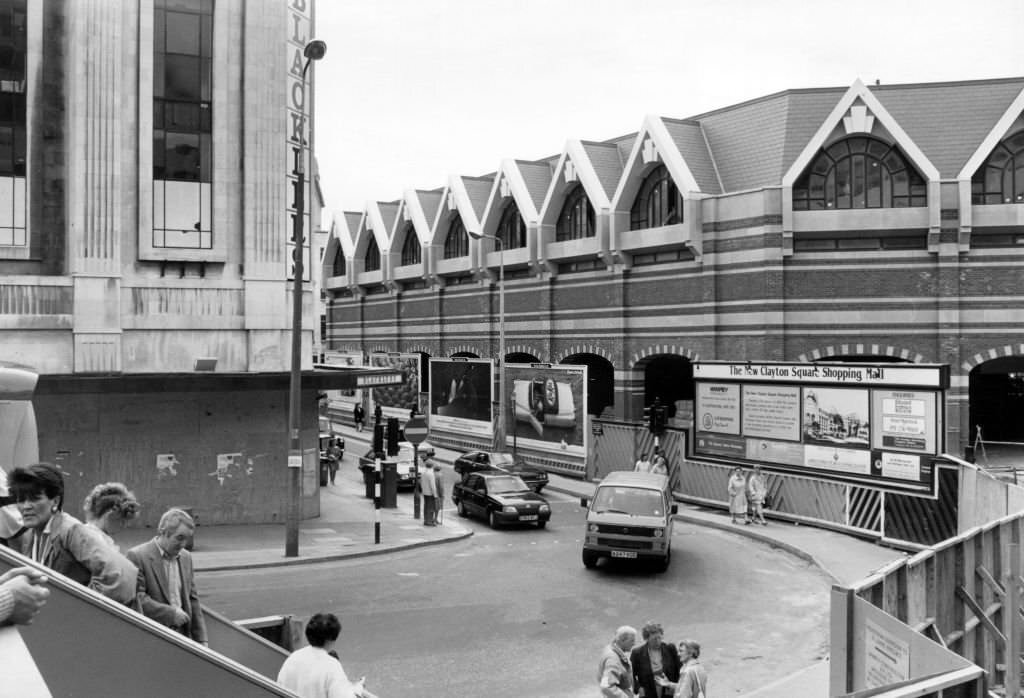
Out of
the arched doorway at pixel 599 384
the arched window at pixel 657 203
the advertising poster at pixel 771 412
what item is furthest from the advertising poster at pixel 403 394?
the advertising poster at pixel 771 412

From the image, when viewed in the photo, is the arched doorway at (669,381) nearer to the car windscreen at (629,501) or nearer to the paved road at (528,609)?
the paved road at (528,609)

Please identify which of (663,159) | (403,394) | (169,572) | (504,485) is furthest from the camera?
(403,394)

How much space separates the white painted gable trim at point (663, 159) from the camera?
36.2 meters

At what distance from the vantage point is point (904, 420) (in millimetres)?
22266

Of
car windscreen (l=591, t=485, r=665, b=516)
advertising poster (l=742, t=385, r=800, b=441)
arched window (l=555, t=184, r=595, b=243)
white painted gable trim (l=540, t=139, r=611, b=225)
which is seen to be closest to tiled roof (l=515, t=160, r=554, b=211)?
white painted gable trim (l=540, t=139, r=611, b=225)

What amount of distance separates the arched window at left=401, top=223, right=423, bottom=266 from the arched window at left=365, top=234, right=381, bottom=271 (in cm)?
422

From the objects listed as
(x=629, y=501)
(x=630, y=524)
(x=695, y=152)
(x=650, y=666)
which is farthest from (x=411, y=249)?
(x=650, y=666)

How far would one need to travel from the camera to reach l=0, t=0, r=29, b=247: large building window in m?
20.6

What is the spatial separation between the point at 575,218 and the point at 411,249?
1960cm

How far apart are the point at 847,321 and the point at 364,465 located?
1786 centimetres

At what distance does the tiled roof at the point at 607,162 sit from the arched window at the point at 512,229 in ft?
18.8

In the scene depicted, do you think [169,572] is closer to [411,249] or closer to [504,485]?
[504,485]

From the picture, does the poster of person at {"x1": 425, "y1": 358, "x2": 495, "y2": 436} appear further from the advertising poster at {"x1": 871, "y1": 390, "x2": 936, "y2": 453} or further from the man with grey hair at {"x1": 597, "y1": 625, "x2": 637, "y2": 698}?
the man with grey hair at {"x1": 597, "y1": 625, "x2": 637, "y2": 698}

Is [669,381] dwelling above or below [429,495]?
above
